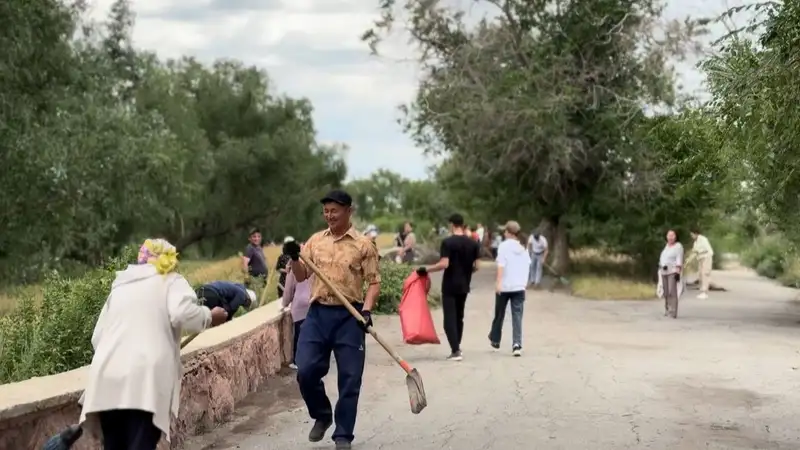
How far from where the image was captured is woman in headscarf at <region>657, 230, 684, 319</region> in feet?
61.3

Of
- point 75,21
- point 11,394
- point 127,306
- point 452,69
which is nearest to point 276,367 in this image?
point 11,394

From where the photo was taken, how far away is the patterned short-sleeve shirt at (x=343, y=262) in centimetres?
763

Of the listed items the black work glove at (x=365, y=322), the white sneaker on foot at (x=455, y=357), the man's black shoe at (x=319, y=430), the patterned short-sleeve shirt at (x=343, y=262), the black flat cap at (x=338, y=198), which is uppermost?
the black flat cap at (x=338, y=198)

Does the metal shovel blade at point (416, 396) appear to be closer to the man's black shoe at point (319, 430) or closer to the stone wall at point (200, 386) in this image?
the man's black shoe at point (319, 430)

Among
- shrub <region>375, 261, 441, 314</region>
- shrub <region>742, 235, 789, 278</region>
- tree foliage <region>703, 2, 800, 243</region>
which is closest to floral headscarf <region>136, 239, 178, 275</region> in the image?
tree foliage <region>703, 2, 800, 243</region>

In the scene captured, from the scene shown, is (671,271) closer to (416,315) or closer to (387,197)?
(416,315)

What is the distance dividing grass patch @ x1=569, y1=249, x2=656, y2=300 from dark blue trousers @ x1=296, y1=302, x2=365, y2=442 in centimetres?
1808

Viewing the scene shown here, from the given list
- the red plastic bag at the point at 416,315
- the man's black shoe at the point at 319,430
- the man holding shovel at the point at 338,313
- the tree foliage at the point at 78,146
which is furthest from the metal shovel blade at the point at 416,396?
the tree foliage at the point at 78,146

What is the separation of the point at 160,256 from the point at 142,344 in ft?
1.60

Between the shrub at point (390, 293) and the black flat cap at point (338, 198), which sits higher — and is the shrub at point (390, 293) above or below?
below

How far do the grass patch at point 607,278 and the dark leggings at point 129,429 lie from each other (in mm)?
20564

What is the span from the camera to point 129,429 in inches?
207

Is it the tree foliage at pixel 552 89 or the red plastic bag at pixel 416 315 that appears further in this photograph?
the tree foliage at pixel 552 89

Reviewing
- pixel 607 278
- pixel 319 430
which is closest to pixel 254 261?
pixel 319 430
